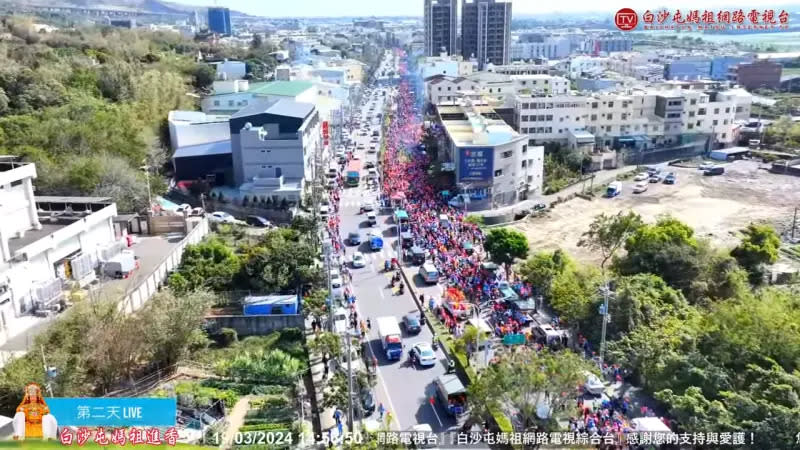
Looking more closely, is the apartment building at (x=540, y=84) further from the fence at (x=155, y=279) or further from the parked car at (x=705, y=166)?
the fence at (x=155, y=279)

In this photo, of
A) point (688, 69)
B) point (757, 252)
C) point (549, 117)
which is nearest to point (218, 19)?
point (688, 69)

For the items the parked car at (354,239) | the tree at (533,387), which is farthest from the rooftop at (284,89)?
the tree at (533,387)

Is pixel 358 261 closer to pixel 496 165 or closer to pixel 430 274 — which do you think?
pixel 430 274

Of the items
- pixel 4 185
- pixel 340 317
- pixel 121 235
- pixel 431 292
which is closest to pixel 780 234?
pixel 431 292

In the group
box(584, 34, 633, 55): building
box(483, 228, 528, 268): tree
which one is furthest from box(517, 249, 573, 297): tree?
box(584, 34, 633, 55): building

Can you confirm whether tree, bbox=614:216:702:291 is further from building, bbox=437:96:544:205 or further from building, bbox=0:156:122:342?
building, bbox=0:156:122:342
